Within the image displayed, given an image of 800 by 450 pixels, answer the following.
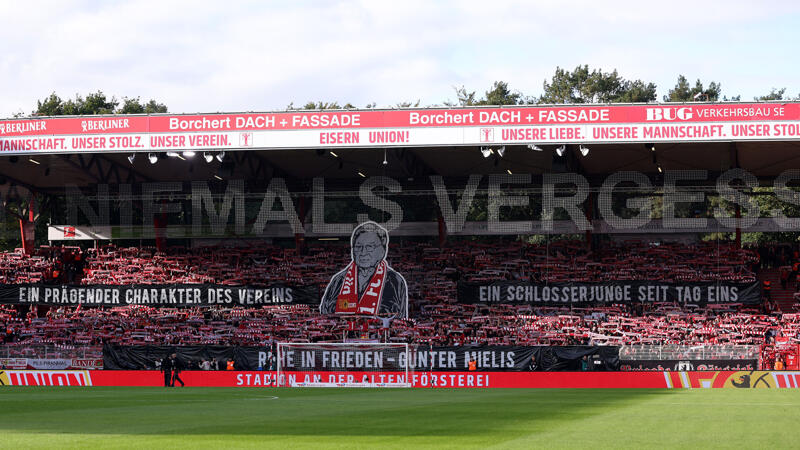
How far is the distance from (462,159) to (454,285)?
19.8ft

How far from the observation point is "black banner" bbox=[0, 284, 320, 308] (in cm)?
4412

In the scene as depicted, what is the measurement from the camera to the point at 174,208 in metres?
51.8

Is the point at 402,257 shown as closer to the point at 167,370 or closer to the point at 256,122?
the point at 256,122

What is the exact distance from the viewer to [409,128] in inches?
1540

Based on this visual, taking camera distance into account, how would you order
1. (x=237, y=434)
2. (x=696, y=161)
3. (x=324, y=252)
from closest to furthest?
(x=237, y=434) → (x=696, y=161) → (x=324, y=252)

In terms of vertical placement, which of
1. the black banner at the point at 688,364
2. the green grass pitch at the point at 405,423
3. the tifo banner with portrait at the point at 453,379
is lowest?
the tifo banner with portrait at the point at 453,379

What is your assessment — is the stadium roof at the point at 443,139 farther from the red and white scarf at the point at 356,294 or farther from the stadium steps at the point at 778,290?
the red and white scarf at the point at 356,294

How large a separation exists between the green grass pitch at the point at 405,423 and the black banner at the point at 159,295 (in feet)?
68.6

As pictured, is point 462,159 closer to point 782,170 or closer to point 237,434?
point 782,170

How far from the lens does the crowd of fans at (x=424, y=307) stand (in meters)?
40.4

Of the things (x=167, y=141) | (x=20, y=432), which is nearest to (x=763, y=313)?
(x=167, y=141)

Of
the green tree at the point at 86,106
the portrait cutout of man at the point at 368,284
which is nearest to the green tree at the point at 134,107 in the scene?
the green tree at the point at 86,106

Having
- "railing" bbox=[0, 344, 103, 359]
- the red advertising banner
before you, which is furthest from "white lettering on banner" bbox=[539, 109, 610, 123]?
"railing" bbox=[0, 344, 103, 359]

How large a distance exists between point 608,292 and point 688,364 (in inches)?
277
